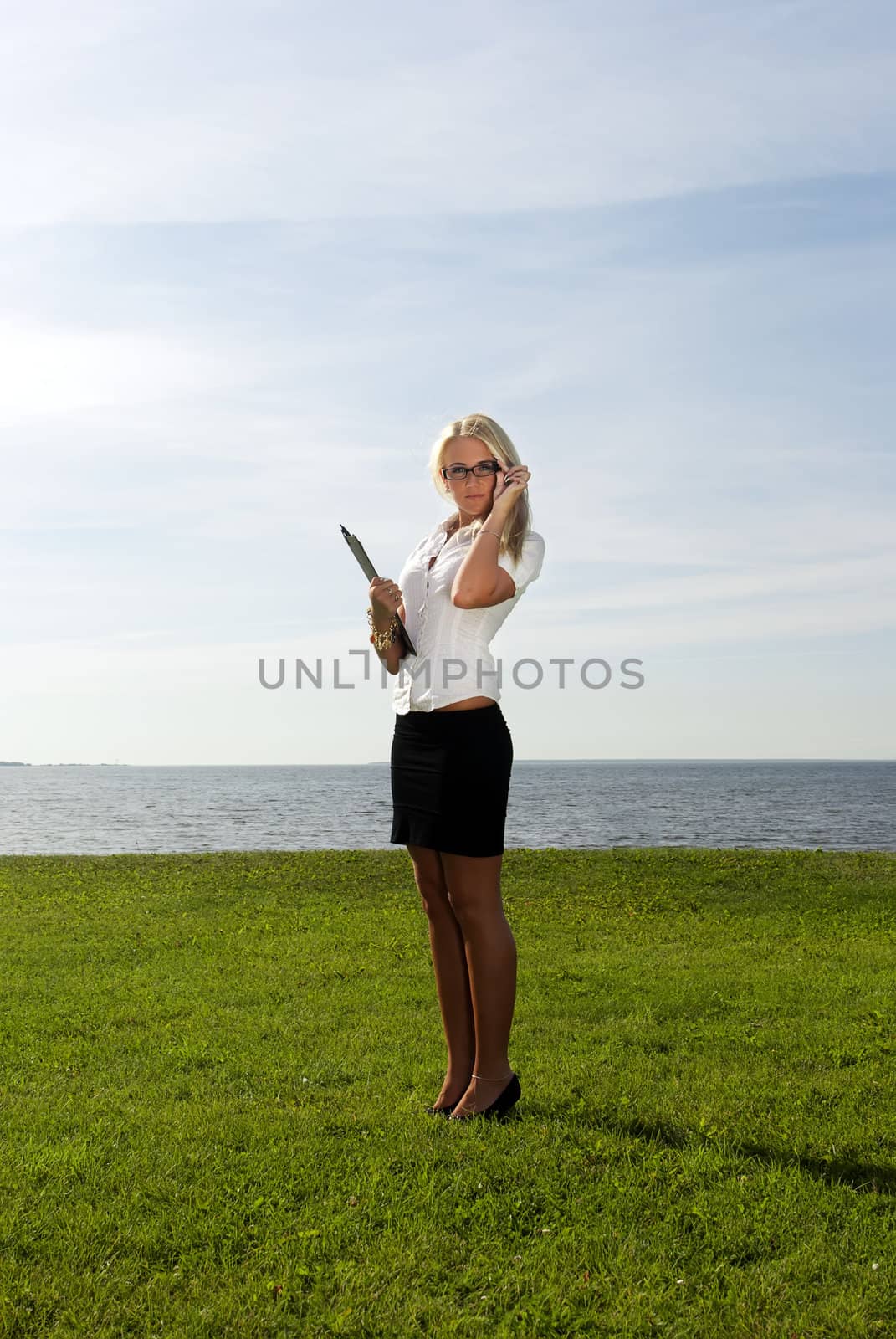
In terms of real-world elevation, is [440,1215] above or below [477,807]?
below

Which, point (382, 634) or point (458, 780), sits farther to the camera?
point (382, 634)

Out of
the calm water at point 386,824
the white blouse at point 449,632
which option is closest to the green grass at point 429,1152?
the white blouse at point 449,632

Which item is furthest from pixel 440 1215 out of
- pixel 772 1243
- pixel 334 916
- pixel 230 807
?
pixel 230 807

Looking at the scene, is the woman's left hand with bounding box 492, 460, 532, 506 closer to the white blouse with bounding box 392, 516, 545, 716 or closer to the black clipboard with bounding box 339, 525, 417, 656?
the white blouse with bounding box 392, 516, 545, 716

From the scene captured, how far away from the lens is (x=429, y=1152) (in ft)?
13.5

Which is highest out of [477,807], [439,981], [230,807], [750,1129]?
[477,807]

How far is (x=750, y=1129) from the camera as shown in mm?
4465

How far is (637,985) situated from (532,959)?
59.1 inches

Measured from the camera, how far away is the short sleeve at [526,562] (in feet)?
14.4

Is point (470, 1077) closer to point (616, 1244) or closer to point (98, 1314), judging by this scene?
point (616, 1244)

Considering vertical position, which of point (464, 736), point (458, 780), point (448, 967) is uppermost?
point (464, 736)

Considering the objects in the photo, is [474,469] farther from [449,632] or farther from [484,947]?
[484,947]

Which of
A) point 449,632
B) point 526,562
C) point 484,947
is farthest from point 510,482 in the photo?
point 484,947

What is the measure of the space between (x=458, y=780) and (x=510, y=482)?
4.42 ft
